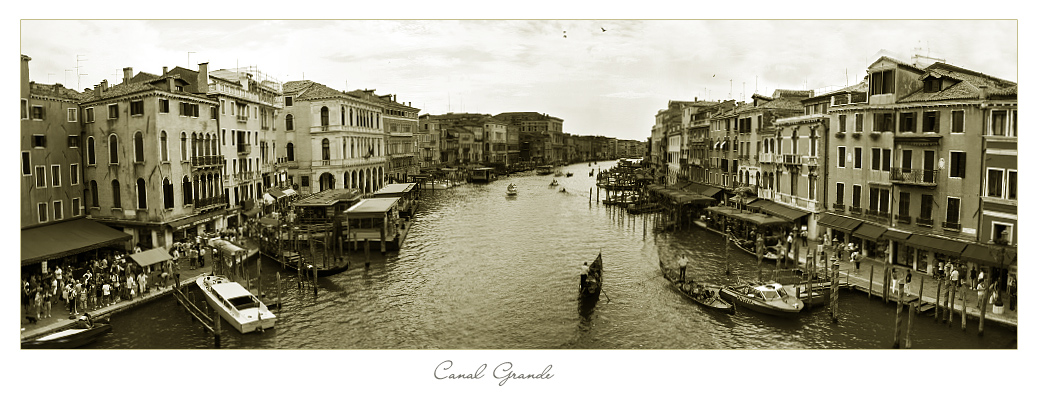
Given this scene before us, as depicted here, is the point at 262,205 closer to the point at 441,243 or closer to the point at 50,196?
the point at 441,243

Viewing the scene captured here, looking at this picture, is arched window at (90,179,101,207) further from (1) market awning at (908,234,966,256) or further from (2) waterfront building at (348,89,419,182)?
(2) waterfront building at (348,89,419,182)

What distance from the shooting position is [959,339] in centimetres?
1400

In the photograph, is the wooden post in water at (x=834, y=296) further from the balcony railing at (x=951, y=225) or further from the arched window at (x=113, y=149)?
the arched window at (x=113, y=149)

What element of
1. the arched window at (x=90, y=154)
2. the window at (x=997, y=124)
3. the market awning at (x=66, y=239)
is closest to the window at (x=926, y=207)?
the window at (x=997, y=124)

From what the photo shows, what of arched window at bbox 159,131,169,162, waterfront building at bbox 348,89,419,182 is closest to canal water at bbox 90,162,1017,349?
arched window at bbox 159,131,169,162

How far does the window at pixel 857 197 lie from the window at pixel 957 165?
3.23 meters

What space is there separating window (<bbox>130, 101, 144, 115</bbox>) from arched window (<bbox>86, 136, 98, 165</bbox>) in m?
1.27

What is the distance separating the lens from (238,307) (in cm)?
1572
